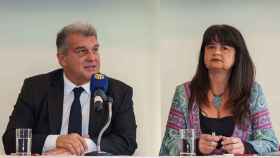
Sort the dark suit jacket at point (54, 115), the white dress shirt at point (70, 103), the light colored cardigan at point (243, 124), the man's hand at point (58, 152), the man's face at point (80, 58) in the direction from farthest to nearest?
1. the man's face at point (80, 58)
2. the white dress shirt at point (70, 103)
3. the dark suit jacket at point (54, 115)
4. the light colored cardigan at point (243, 124)
5. the man's hand at point (58, 152)

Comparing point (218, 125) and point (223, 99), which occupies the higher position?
point (223, 99)

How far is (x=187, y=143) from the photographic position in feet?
9.93

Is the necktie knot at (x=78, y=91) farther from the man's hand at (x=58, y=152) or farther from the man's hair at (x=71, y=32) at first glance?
the man's hand at (x=58, y=152)

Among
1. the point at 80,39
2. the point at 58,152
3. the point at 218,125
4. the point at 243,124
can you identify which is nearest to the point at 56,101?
the point at 80,39

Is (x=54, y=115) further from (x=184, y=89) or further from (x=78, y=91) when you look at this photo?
(x=184, y=89)

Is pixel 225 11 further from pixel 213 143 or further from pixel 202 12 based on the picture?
pixel 213 143

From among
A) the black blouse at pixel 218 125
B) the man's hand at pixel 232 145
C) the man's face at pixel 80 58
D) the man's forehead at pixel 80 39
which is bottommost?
the man's hand at pixel 232 145

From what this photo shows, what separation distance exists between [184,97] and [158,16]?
1.73ft

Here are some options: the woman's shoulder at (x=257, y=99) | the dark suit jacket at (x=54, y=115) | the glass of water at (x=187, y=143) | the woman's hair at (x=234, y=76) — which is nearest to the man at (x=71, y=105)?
the dark suit jacket at (x=54, y=115)

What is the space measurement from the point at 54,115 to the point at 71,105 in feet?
0.39

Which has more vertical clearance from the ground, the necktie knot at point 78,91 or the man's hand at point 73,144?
the necktie knot at point 78,91

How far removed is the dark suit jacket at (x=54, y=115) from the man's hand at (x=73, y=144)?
196 mm

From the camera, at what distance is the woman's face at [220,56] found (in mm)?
3598

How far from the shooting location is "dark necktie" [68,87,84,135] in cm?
364
